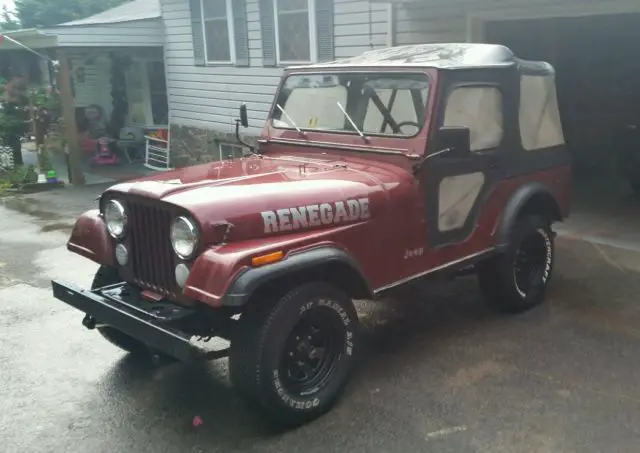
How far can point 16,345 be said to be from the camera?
16.3 ft

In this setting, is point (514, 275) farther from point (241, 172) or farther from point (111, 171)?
point (111, 171)

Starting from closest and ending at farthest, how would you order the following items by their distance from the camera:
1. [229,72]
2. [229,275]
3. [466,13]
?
[229,275] < [466,13] < [229,72]

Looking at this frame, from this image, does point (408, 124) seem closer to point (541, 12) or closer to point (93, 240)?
point (93, 240)

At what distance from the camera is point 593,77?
1221 cm

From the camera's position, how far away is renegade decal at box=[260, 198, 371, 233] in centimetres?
360

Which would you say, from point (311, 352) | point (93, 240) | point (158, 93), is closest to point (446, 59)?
point (311, 352)

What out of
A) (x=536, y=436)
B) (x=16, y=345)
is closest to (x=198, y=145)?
(x=16, y=345)

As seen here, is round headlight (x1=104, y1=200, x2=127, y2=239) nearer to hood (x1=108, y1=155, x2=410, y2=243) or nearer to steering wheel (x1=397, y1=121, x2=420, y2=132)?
hood (x1=108, y1=155, x2=410, y2=243)

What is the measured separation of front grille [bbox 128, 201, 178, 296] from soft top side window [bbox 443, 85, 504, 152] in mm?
1985

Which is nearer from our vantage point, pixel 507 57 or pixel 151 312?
pixel 151 312

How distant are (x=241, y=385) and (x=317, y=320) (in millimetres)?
571

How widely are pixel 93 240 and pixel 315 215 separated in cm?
149

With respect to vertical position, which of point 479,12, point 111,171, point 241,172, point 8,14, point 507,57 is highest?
point 8,14

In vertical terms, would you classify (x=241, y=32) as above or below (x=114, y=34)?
below
